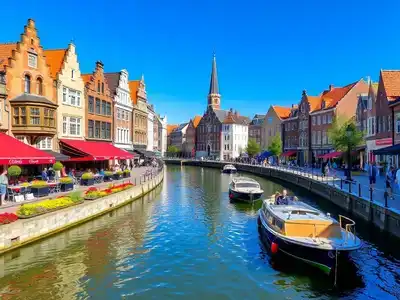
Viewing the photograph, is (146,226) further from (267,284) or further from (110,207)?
(267,284)

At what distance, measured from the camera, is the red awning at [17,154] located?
25.2 meters

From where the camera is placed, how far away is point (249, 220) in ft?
86.8

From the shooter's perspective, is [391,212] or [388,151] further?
[388,151]

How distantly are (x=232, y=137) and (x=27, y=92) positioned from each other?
93006mm

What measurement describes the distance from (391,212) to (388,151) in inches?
436

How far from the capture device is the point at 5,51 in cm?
3431

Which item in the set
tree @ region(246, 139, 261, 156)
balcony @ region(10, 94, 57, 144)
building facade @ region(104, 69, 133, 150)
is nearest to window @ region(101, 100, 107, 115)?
building facade @ region(104, 69, 133, 150)

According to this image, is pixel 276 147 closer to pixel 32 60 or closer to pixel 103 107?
pixel 103 107

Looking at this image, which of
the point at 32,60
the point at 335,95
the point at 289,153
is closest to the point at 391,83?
the point at 335,95

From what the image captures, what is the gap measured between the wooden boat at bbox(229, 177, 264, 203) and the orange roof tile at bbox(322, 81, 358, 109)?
39729 millimetres

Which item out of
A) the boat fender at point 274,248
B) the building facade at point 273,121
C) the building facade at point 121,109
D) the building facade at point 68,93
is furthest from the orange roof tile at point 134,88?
the boat fender at point 274,248

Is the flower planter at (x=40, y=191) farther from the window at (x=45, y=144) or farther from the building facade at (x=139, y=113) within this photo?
the building facade at (x=139, y=113)

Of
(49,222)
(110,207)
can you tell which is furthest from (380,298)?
(110,207)

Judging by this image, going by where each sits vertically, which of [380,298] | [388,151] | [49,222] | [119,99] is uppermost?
[119,99]
